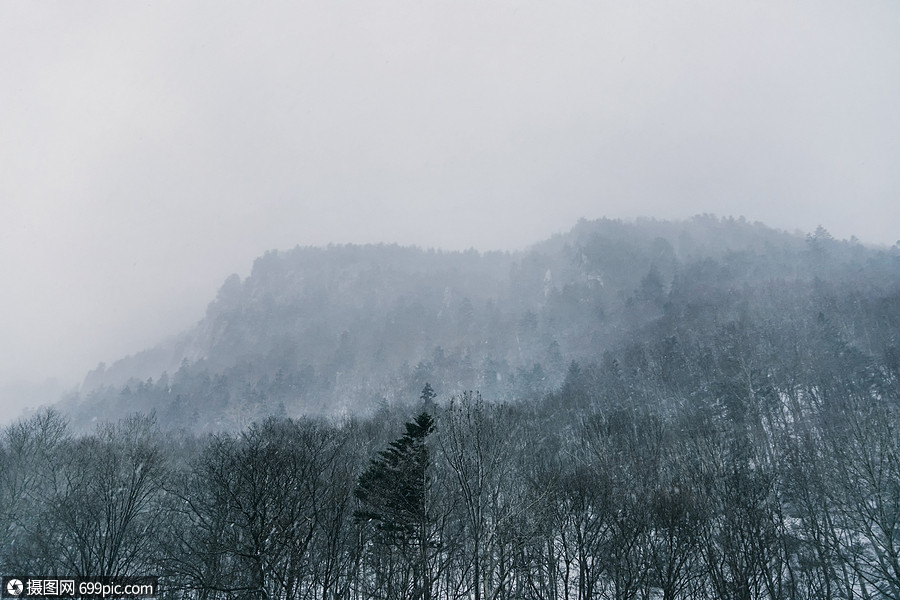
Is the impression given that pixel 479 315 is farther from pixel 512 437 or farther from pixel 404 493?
pixel 404 493

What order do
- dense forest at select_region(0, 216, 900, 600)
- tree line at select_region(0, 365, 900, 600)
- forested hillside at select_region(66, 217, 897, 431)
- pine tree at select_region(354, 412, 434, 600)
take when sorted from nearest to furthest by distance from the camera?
tree line at select_region(0, 365, 900, 600), pine tree at select_region(354, 412, 434, 600), dense forest at select_region(0, 216, 900, 600), forested hillside at select_region(66, 217, 897, 431)

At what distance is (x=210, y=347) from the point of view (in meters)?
168

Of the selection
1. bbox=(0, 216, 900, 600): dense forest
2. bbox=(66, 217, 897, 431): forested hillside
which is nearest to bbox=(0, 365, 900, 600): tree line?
bbox=(0, 216, 900, 600): dense forest

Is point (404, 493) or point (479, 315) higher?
point (479, 315)

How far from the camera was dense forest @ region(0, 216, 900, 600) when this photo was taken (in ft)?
54.7

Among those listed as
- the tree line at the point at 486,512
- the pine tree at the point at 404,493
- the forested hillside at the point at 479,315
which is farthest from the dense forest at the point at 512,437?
the forested hillside at the point at 479,315

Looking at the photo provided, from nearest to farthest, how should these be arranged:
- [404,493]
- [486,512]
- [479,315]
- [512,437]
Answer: [404,493] → [486,512] → [512,437] → [479,315]

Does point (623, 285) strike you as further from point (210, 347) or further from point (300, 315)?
point (210, 347)

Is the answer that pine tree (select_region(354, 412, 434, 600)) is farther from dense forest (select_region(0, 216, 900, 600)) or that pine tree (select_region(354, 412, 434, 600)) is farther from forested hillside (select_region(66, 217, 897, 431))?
forested hillside (select_region(66, 217, 897, 431))

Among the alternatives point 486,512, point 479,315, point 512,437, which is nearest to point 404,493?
point 486,512

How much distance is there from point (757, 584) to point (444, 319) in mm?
120129

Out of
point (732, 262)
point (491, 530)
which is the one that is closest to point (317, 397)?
point (491, 530)

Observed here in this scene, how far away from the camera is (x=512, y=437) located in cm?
2845

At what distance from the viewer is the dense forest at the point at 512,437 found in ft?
54.7
